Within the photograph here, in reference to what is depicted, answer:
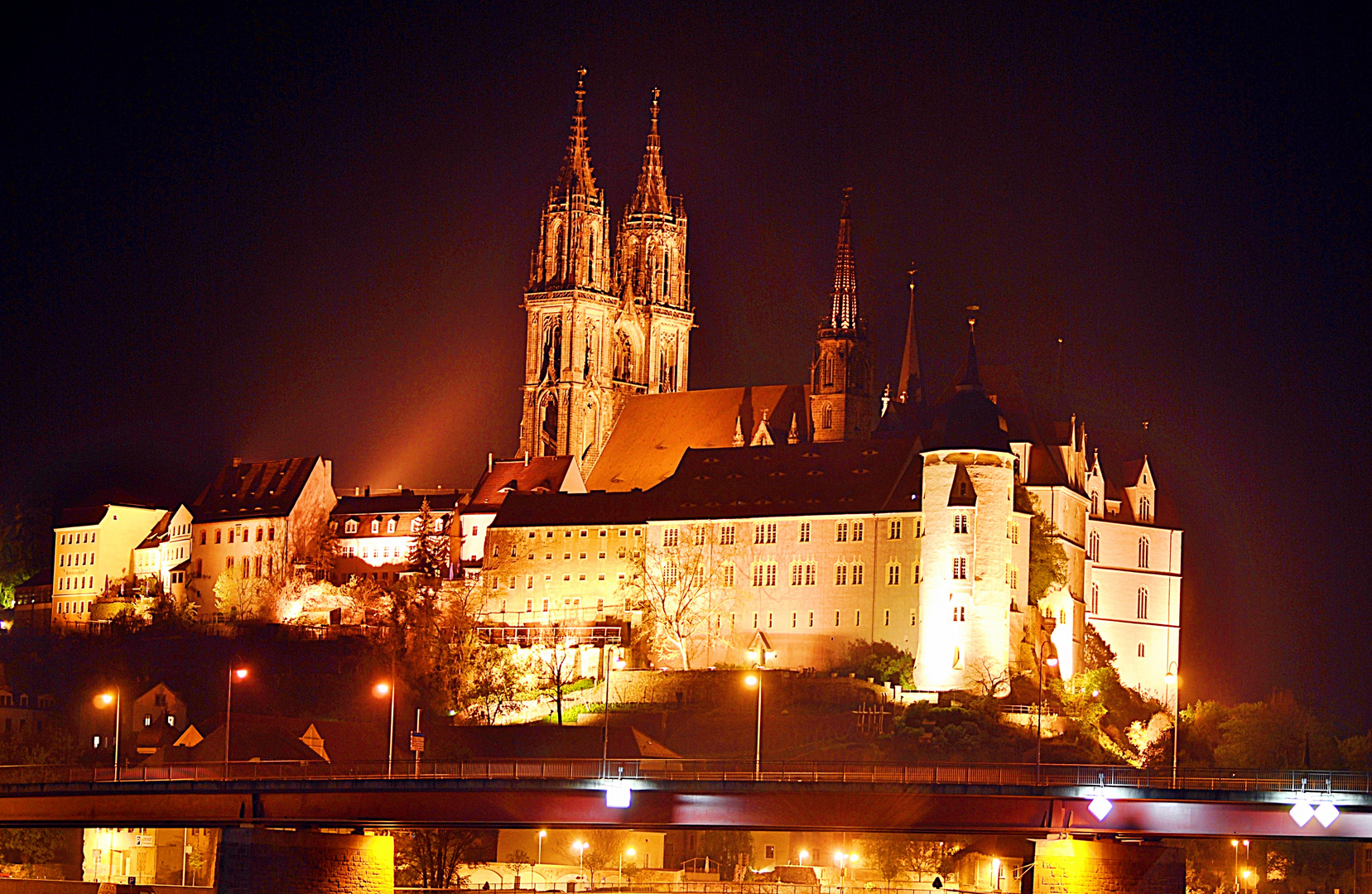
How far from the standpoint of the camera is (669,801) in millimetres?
90750

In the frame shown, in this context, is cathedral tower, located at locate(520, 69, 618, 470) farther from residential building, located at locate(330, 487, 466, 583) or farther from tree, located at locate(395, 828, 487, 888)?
tree, located at locate(395, 828, 487, 888)

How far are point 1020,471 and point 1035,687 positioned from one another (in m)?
14.2

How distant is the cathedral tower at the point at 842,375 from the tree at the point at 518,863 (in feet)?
176

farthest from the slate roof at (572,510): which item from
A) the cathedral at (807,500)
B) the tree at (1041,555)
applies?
the tree at (1041,555)

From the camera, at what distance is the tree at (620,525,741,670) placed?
505ft

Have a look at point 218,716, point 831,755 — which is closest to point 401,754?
point 218,716

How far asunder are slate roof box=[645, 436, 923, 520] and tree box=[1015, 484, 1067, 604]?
211 inches

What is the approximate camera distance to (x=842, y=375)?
17638 cm

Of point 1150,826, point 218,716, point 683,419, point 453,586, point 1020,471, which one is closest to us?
point 1150,826

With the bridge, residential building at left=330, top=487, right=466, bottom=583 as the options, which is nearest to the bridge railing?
the bridge

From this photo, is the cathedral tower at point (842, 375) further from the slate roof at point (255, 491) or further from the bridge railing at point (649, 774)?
the bridge railing at point (649, 774)

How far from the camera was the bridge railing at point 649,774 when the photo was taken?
9244 cm

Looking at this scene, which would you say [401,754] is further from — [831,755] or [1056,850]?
[1056,850]

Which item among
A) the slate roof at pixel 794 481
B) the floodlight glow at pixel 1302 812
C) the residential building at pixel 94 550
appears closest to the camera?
the floodlight glow at pixel 1302 812
